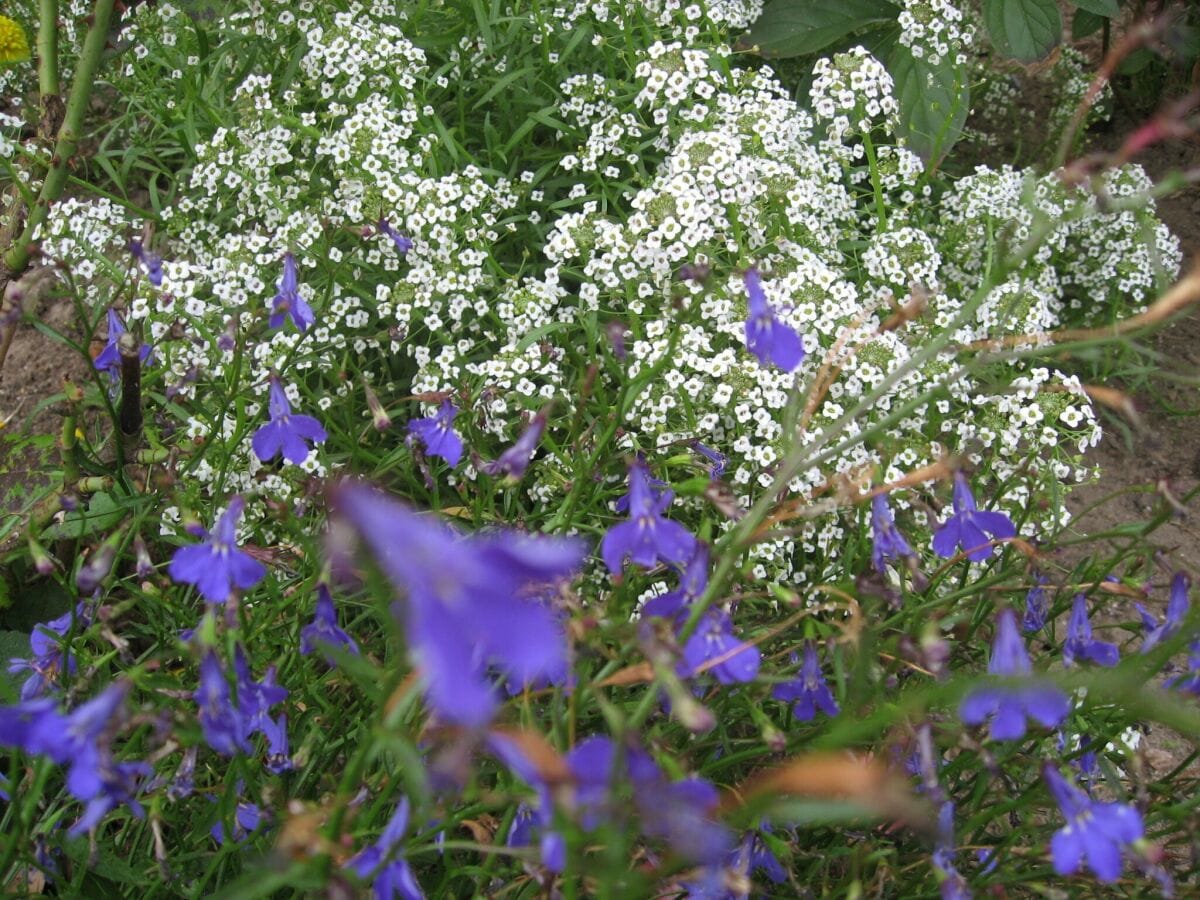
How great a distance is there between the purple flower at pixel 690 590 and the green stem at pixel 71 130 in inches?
48.3

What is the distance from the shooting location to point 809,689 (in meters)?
1.22

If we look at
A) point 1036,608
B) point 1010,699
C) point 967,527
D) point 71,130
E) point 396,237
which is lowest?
point 1036,608

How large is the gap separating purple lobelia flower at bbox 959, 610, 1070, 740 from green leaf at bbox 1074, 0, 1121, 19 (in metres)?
2.22

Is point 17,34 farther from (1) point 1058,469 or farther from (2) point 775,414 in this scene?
(1) point 1058,469

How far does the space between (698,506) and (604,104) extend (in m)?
1.06

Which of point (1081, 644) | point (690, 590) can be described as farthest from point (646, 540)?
point (1081, 644)

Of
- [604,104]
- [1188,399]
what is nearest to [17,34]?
[604,104]

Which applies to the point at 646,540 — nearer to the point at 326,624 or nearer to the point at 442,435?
the point at 326,624

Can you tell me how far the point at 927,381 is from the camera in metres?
1.92

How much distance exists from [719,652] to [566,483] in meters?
0.69

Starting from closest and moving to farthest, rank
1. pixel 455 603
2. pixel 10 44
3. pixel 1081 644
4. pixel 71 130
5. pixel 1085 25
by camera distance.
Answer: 1. pixel 455 603
2. pixel 1081 644
3. pixel 71 130
4. pixel 10 44
5. pixel 1085 25

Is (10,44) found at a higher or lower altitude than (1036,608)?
higher

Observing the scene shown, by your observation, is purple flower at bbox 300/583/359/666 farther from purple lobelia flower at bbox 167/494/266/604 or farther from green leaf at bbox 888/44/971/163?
green leaf at bbox 888/44/971/163

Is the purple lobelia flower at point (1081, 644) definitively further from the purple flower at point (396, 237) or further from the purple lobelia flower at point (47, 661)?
the purple flower at point (396, 237)
